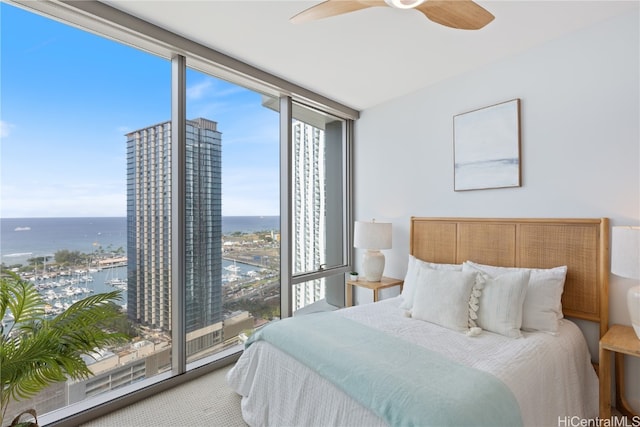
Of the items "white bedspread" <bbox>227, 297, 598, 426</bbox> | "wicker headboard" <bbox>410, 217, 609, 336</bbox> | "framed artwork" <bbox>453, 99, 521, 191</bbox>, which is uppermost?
"framed artwork" <bbox>453, 99, 521, 191</bbox>

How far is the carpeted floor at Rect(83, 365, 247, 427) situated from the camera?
1.97m

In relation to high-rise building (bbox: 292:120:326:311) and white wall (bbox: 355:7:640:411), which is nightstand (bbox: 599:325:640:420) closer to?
white wall (bbox: 355:7:640:411)

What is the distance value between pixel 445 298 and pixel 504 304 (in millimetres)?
355

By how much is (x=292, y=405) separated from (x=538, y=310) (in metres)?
1.68

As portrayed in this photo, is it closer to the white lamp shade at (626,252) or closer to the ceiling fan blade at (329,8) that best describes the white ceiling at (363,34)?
the ceiling fan blade at (329,8)

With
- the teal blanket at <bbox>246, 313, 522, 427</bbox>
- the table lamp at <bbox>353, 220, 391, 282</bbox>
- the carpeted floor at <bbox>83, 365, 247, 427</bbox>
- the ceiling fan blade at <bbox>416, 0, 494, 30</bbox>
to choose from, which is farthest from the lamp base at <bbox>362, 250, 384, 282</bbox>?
the ceiling fan blade at <bbox>416, 0, 494, 30</bbox>

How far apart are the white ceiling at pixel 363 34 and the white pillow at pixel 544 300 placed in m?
1.71

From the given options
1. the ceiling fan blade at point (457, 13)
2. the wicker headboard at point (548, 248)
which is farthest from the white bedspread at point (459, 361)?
the ceiling fan blade at point (457, 13)

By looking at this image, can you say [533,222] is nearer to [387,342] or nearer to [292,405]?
[387,342]

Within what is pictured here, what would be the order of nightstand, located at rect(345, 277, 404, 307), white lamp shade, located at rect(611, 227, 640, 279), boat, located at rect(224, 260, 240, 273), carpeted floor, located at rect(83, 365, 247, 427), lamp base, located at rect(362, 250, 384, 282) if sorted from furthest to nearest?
lamp base, located at rect(362, 250, 384, 282) → nightstand, located at rect(345, 277, 404, 307) → boat, located at rect(224, 260, 240, 273) → carpeted floor, located at rect(83, 365, 247, 427) → white lamp shade, located at rect(611, 227, 640, 279)

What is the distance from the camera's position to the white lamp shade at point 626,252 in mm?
1690

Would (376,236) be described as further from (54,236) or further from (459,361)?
(54,236)

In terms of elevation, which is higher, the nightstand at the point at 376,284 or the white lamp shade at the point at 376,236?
the white lamp shade at the point at 376,236

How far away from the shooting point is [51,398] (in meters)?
1.91
